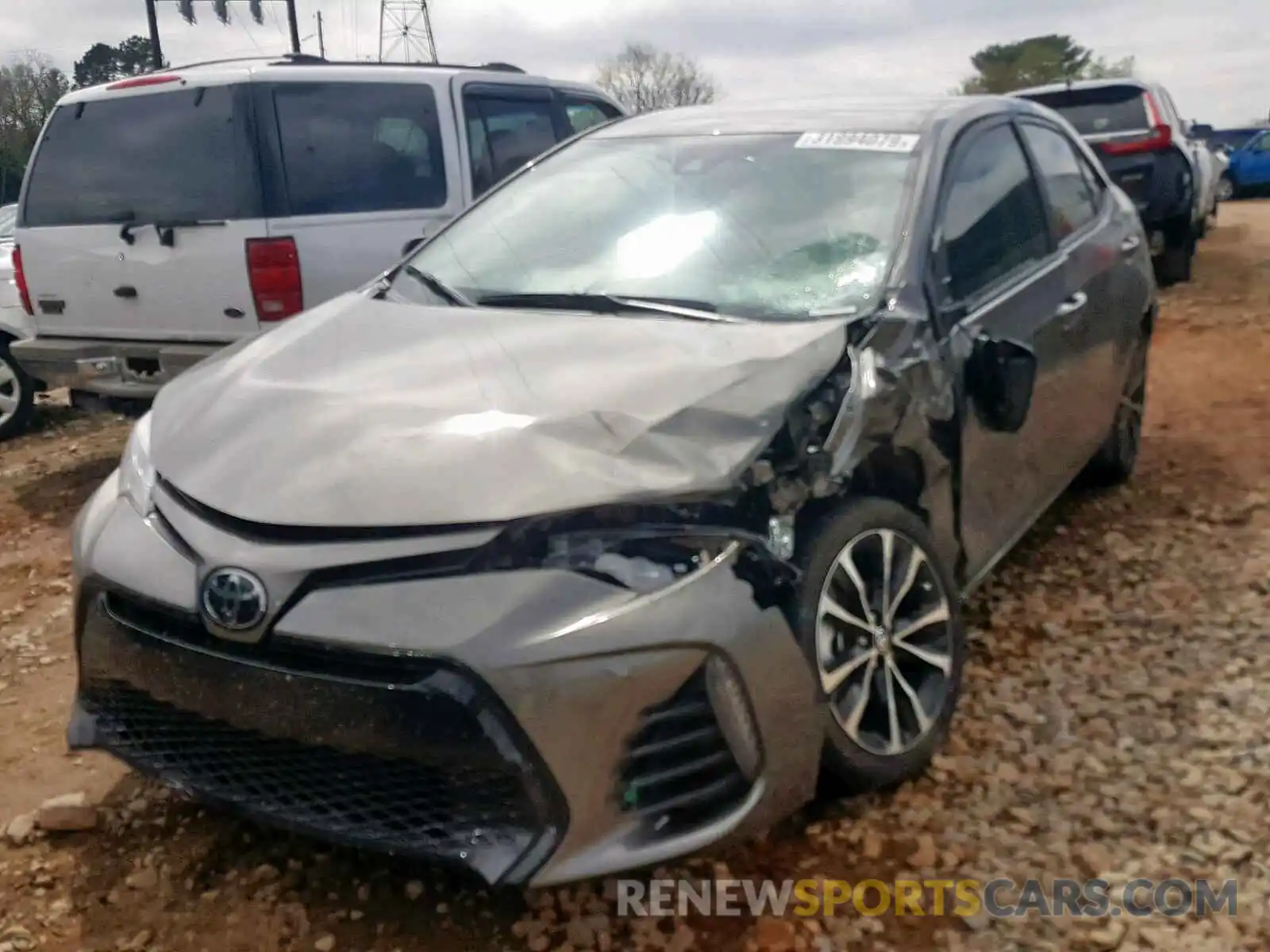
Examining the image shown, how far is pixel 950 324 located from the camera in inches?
121

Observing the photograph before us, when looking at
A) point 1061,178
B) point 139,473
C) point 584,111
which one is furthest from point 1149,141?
point 139,473

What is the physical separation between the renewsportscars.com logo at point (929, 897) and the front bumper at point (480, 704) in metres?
0.26

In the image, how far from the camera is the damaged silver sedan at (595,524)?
2.10m

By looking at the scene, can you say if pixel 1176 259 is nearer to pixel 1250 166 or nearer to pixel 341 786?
pixel 341 786

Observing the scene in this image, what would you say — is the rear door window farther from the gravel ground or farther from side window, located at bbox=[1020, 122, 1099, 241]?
the gravel ground

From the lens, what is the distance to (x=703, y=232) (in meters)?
3.20

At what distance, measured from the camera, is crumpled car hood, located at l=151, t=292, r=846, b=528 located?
7.24 feet

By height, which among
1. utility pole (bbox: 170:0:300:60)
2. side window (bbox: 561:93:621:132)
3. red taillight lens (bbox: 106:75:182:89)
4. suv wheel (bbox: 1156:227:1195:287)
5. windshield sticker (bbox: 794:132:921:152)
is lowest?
suv wheel (bbox: 1156:227:1195:287)

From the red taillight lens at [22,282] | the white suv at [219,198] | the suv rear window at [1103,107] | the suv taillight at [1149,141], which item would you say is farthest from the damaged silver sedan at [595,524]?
the suv rear window at [1103,107]

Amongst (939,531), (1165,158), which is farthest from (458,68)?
(1165,158)

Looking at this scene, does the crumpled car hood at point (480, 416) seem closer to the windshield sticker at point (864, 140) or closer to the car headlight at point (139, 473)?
the car headlight at point (139, 473)

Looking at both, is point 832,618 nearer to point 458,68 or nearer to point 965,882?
point 965,882

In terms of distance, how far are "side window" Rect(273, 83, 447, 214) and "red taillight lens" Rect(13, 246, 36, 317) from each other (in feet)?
5.40

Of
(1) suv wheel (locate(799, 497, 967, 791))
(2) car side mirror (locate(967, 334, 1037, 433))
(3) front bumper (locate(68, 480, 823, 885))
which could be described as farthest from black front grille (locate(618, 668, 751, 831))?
(2) car side mirror (locate(967, 334, 1037, 433))
